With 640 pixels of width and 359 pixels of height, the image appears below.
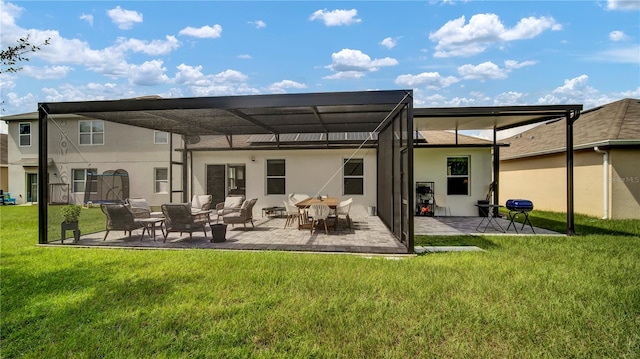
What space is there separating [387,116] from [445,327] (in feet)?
19.4

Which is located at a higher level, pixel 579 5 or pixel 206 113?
pixel 579 5

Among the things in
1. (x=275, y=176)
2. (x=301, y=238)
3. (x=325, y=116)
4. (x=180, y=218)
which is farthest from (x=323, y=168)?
(x=180, y=218)

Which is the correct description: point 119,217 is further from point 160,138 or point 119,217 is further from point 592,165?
point 592,165

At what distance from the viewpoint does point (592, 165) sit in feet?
38.8

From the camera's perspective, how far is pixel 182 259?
582cm

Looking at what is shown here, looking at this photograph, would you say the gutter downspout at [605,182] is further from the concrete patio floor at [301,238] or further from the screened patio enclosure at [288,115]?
the screened patio enclosure at [288,115]

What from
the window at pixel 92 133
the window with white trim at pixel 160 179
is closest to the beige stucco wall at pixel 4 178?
the window at pixel 92 133

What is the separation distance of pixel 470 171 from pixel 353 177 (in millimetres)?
4227

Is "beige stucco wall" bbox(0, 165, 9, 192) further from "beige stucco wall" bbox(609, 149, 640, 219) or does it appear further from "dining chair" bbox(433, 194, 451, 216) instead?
"beige stucco wall" bbox(609, 149, 640, 219)

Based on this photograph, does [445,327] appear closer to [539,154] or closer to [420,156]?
[420,156]

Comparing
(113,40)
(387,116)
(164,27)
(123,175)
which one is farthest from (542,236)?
(123,175)

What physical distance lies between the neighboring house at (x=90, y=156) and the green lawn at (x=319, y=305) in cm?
1152

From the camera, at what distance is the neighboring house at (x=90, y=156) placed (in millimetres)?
17062

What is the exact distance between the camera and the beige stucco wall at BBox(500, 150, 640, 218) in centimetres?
1103
